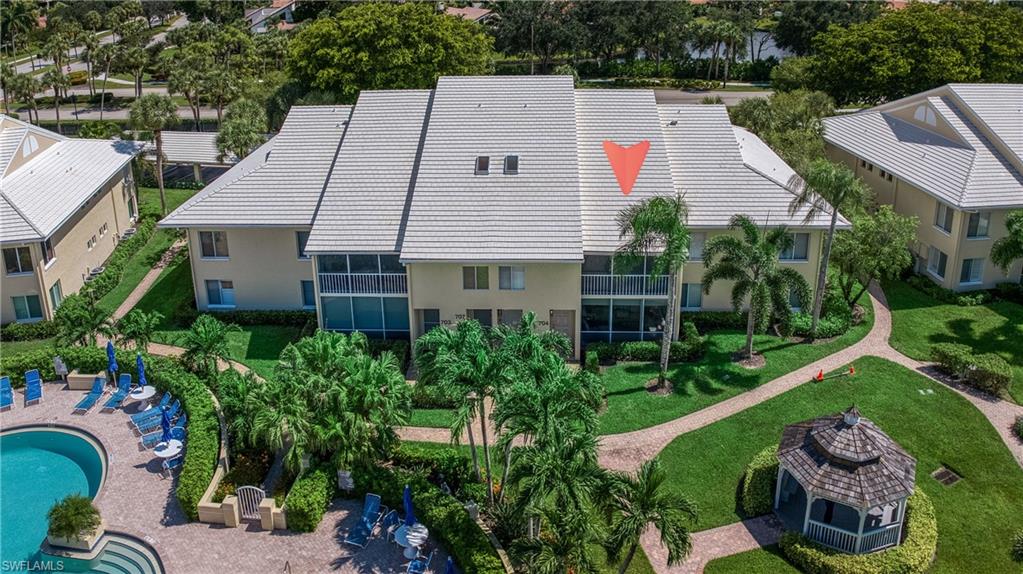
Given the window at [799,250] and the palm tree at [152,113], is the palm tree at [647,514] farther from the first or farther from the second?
the palm tree at [152,113]

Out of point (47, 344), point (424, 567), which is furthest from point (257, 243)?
point (424, 567)

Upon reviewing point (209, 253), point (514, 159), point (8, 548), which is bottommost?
point (8, 548)

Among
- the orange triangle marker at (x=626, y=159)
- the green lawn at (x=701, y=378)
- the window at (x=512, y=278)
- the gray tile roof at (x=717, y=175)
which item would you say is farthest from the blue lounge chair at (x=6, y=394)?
the gray tile roof at (x=717, y=175)

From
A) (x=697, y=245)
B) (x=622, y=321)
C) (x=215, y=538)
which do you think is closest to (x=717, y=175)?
(x=697, y=245)

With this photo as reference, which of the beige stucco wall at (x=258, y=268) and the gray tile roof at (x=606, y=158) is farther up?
the gray tile roof at (x=606, y=158)

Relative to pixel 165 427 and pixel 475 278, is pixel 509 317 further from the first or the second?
pixel 165 427

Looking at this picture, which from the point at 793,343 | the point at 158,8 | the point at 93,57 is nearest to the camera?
the point at 793,343

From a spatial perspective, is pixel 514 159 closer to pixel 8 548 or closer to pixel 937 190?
pixel 937 190
